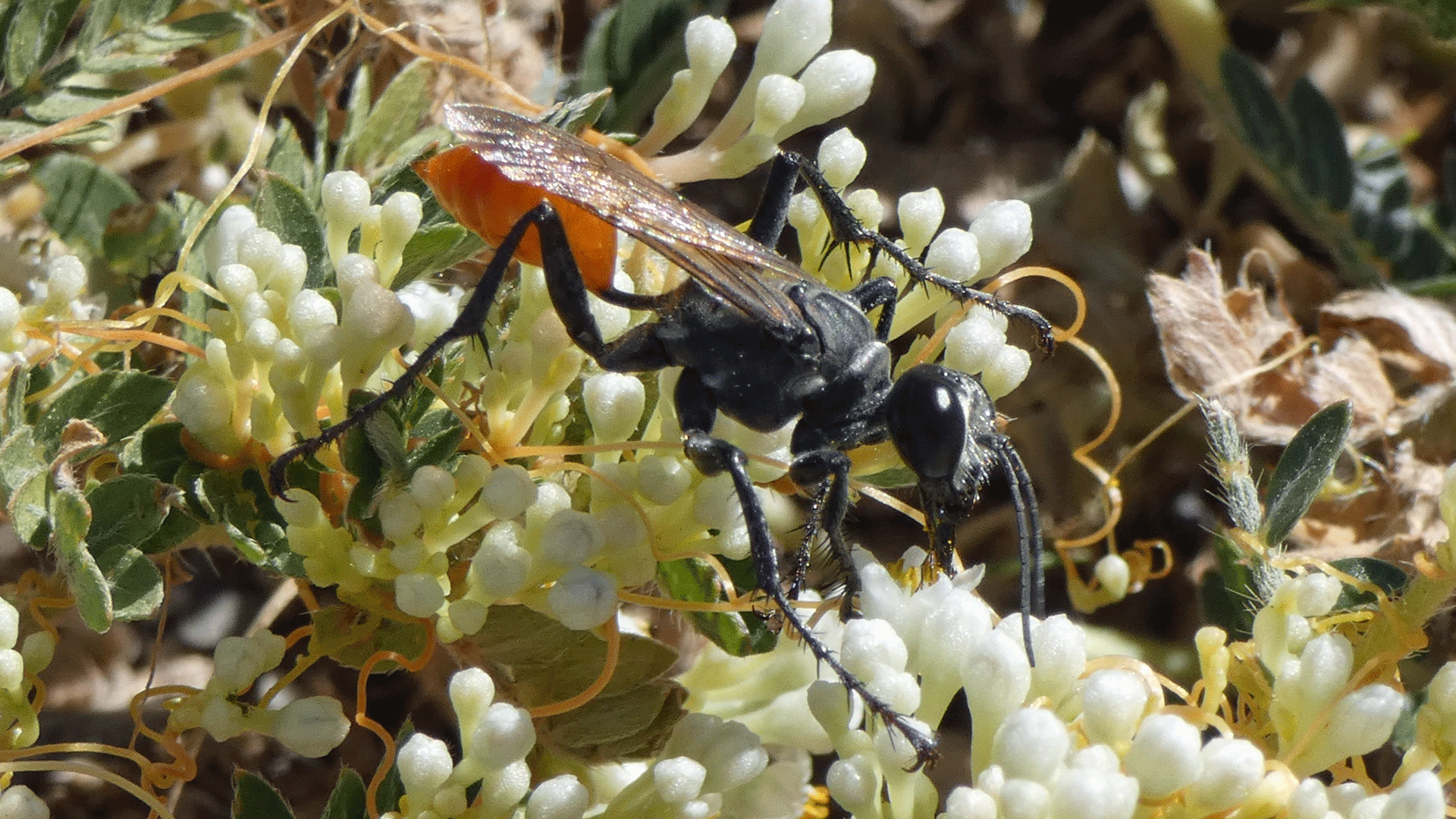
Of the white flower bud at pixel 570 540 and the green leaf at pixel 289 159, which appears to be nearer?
the white flower bud at pixel 570 540

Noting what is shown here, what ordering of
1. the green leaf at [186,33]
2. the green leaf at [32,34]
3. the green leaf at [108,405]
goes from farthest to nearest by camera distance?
the green leaf at [186,33] < the green leaf at [32,34] < the green leaf at [108,405]

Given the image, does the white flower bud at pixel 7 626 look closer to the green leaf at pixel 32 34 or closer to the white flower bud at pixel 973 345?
the green leaf at pixel 32 34

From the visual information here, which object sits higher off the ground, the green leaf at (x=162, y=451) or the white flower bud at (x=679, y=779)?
the green leaf at (x=162, y=451)

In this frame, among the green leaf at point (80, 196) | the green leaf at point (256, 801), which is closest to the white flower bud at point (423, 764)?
the green leaf at point (256, 801)

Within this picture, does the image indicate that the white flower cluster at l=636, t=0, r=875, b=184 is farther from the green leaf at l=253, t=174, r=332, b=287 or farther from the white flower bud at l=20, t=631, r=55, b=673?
the white flower bud at l=20, t=631, r=55, b=673

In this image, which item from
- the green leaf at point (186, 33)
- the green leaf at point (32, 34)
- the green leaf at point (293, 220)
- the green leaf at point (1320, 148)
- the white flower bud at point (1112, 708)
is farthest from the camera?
the green leaf at point (1320, 148)

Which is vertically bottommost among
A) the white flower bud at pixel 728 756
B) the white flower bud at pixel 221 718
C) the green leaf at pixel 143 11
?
the white flower bud at pixel 728 756
